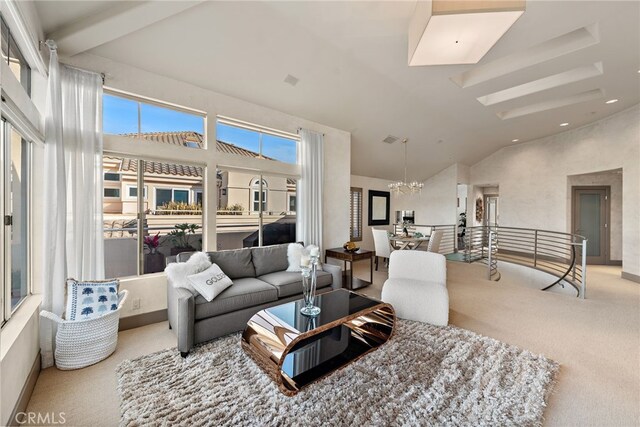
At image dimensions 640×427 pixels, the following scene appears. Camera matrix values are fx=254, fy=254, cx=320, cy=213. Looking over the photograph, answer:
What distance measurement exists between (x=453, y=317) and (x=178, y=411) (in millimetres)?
3170

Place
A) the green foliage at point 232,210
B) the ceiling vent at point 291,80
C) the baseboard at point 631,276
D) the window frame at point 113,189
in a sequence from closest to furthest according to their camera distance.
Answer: the window frame at point 113,189 < the ceiling vent at point 291,80 < the green foliage at point 232,210 < the baseboard at point 631,276

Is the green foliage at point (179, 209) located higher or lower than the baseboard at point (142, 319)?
higher

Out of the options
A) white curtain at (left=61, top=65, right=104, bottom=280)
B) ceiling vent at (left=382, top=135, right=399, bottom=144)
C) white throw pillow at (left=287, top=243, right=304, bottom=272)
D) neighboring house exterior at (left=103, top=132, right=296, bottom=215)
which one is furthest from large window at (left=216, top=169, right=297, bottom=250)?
ceiling vent at (left=382, top=135, right=399, bottom=144)

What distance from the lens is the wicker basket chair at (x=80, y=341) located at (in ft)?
7.41

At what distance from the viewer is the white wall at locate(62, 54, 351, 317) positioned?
2953 millimetres

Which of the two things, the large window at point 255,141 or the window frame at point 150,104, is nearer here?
the window frame at point 150,104

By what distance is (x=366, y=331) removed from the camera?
8.52 feet

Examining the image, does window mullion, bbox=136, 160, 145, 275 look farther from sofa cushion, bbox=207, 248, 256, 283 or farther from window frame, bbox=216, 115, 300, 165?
window frame, bbox=216, 115, 300, 165

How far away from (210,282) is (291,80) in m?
2.96

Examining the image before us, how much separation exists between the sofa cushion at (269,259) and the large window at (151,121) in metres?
1.76

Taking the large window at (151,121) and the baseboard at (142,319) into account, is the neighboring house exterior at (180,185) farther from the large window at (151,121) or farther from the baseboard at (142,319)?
the baseboard at (142,319)

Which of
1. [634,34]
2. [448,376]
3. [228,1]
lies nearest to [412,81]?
[634,34]

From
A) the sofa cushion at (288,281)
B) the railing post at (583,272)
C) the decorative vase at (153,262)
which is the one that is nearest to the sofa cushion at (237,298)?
the sofa cushion at (288,281)

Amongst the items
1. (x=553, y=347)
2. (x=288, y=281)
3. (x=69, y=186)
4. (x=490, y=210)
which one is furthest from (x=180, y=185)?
(x=490, y=210)
